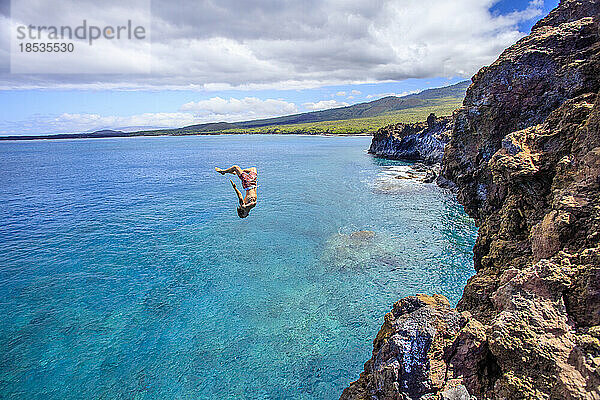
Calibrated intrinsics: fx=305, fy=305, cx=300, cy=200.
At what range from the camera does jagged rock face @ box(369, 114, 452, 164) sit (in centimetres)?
8072

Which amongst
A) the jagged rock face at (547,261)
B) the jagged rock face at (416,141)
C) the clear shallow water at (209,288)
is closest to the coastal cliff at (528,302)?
the jagged rock face at (547,261)

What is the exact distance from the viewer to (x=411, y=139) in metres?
97.6

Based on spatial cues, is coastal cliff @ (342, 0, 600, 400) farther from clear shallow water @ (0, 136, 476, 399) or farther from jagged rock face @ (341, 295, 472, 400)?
clear shallow water @ (0, 136, 476, 399)

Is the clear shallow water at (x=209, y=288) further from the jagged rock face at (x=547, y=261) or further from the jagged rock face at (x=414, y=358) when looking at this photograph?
the jagged rock face at (x=547, y=261)

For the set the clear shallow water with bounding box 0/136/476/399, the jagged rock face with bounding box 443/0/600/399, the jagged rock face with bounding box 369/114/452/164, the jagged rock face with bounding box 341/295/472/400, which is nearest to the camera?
the jagged rock face with bounding box 443/0/600/399

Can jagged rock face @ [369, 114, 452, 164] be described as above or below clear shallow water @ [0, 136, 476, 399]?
above

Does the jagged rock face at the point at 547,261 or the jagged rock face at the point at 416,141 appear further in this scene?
the jagged rock face at the point at 416,141

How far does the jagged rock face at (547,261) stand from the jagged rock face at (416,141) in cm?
6690

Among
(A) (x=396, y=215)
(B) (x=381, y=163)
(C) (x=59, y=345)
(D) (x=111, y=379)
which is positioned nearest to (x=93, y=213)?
(C) (x=59, y=345)

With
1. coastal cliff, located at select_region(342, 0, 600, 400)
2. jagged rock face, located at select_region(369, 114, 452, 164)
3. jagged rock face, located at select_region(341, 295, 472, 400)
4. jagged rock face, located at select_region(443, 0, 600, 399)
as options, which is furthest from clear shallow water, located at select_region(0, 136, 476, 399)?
jagged rock face, located at select_region(369, 114, 452, 164)

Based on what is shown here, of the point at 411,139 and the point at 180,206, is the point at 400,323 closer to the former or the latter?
the point at 180,206

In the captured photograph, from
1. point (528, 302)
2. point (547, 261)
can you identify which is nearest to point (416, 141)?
point (547, 261)

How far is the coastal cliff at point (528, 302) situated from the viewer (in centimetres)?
646

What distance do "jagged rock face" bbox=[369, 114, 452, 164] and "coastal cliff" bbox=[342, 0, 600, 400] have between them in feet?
232
